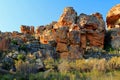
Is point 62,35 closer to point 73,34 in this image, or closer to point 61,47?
point 73,34

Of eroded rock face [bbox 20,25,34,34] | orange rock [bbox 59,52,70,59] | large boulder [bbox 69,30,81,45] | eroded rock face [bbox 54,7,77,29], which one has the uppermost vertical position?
eroded rock face [bbox 54,7,77,29]

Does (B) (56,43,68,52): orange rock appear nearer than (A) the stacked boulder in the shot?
No

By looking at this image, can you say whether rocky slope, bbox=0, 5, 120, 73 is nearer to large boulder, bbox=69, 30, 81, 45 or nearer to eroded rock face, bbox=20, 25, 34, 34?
large boulder, bbox=69, 30, 81, 45

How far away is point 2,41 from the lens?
2491 centimetres

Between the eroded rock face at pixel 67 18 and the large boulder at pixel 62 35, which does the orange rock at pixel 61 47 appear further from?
the eroded rock face at pixel 67 18

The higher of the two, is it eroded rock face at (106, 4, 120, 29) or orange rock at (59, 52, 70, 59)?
eroded rock face at (106, 4, 120, 29)

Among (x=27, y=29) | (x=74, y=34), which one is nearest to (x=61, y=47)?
(x=74, y=34)

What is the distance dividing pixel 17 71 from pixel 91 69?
14.9 ft

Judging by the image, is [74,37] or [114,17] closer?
[74,37]

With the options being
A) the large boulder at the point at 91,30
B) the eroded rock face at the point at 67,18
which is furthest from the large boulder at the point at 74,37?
the eroded rock face at the point at 67,18

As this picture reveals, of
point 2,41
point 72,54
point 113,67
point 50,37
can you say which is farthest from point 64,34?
point 113,67

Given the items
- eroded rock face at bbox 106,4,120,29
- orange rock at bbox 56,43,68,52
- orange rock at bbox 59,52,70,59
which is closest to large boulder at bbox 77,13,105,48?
orange rock at bbox 56,43,68,52

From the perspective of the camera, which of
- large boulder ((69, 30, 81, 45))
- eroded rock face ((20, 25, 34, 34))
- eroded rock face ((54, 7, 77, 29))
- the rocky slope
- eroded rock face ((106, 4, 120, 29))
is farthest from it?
eroded rock face ((20, 25, 34, 34))

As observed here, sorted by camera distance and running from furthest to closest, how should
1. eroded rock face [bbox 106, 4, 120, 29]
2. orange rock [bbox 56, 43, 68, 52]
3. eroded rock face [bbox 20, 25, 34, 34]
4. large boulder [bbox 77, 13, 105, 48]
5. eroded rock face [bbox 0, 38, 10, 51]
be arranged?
eroded rock face [bbox 20, 25, 34, 34] < eroded rock face [bbox 106, 4, 120, 29] < large boulder [bbox 77, 13, 105, 48] < orange rock [bbox 56, 43, 68, 52] < eroded rock face [bbox 0, 38, 10, 51]
